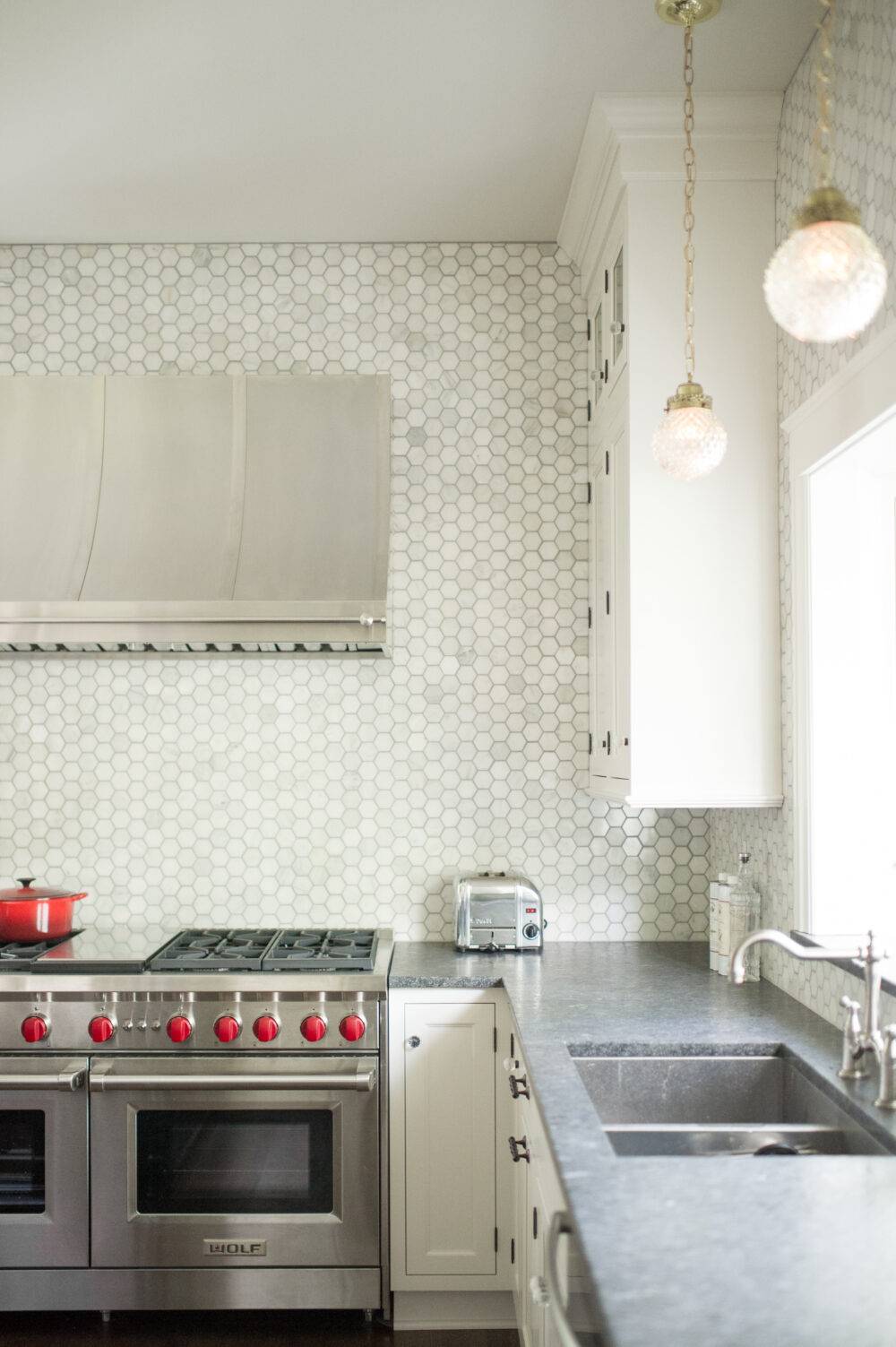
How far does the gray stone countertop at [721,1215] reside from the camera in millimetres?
1142

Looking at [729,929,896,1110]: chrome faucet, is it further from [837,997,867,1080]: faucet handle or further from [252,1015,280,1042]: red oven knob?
[252,1015,280,1042]: red oven knob

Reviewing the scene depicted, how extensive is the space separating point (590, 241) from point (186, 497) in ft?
4.64

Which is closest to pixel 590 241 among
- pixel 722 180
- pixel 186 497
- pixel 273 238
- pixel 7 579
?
pixel 722 180

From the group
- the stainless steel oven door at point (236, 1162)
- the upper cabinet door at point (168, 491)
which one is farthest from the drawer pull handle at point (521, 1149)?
the upper cabinet door at point (168, 491)

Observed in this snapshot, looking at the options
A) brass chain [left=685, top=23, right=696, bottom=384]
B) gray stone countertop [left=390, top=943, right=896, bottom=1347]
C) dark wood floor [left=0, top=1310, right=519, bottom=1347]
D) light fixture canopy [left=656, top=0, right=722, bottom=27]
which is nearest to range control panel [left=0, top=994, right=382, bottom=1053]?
gray stone countertop [left=390, top=943, right=896, bottom=1347]

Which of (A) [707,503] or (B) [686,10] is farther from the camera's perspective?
(A) [707,503]

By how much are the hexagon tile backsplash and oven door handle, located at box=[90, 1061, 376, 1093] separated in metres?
0.67

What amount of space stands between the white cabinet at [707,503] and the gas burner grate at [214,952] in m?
1.13

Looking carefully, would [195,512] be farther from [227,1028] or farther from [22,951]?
[227,1028]

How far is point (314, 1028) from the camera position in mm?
2658

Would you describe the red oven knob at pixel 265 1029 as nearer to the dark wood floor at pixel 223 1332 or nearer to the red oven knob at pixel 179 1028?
the red oven knob at pixel 179 1028

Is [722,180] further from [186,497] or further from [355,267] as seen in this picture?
[186,497]

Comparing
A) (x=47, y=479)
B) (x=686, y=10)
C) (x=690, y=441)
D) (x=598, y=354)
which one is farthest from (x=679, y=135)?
(x=47, y=479)

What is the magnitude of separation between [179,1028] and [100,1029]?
20 centimetres
